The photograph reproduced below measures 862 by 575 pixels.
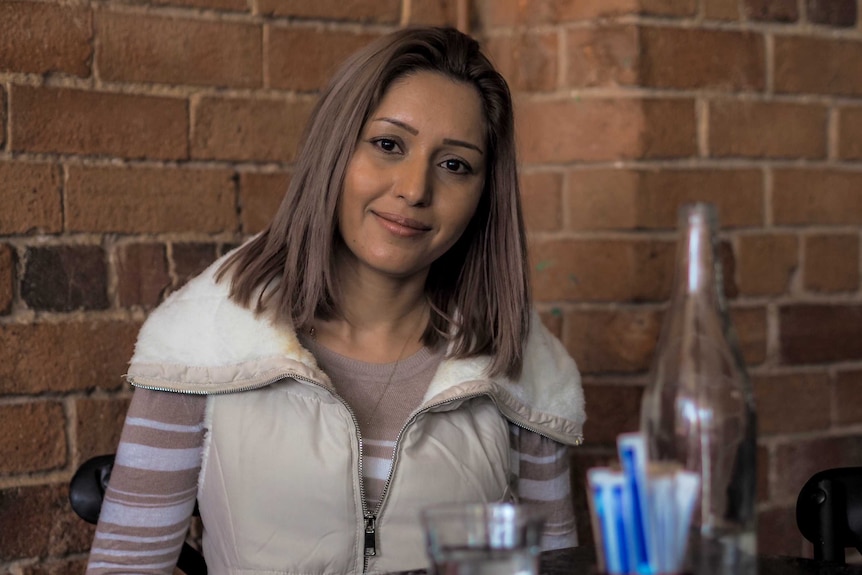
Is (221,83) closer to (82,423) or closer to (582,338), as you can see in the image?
(82,423)

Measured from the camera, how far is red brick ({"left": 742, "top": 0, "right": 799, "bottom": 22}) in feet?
5.69

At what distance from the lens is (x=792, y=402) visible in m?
1.81

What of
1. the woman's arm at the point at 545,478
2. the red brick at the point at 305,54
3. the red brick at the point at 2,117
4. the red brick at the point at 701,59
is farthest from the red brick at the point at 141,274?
the red brick at the point at 701,59

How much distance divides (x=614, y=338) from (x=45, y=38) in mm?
981

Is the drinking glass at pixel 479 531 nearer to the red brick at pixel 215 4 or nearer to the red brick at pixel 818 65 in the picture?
the red brick at pixel 215 4

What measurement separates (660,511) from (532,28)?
1.27 m

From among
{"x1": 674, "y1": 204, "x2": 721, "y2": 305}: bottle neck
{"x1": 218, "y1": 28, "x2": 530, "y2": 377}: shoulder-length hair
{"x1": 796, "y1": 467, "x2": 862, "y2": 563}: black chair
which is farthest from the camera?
{"x1": 218, "y1": 28, "x2": 530, "y2": 377}: shoulder-length hair

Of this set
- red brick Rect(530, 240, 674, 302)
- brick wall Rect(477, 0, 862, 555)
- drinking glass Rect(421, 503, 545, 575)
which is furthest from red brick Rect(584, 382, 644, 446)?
drinking glass Rect(421, 503, 545, 575)

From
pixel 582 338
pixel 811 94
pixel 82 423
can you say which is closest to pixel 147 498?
pixel 82 423

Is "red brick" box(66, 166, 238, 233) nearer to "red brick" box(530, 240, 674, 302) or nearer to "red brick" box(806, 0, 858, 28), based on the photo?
"red brick" box(530, 240, 674, 302)

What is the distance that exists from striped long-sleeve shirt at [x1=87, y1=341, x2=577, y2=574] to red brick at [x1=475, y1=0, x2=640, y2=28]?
2.26 feet

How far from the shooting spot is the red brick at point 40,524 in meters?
1.50

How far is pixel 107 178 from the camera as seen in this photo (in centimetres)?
155

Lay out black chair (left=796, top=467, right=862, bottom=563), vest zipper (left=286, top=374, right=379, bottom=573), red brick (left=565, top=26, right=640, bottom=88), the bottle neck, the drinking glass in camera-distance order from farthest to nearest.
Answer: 1. red brick (left=565, top=26, right=640, bottom=88)
2. vest zipper (left=286, top=374, right=379, bottom=573)
3. black chair (left=796, top=467, right=862, bottom=563)
4. the bottle neck
5. the drinking glass
